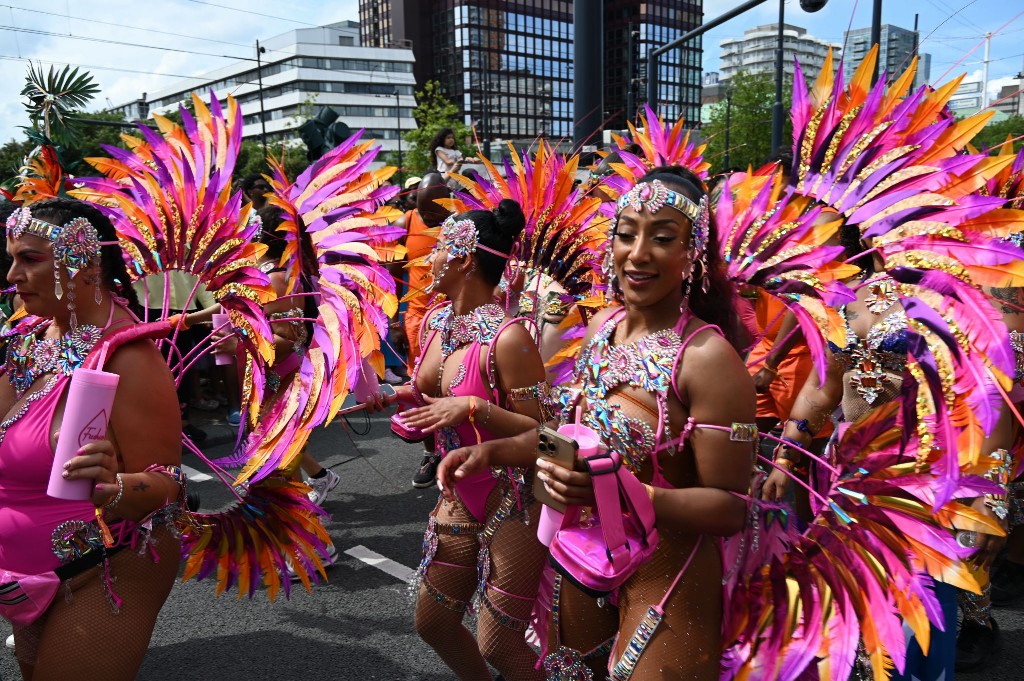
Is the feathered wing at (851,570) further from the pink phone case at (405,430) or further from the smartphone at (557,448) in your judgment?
the pink phone case at (405,430)

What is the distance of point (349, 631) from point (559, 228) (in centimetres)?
238

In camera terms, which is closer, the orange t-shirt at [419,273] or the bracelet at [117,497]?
the bracelet at [117,497]

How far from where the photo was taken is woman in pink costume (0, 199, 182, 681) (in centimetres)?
202

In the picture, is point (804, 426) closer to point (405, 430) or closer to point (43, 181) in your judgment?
point (405, 430)

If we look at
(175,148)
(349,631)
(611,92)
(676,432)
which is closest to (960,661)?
(676,432)

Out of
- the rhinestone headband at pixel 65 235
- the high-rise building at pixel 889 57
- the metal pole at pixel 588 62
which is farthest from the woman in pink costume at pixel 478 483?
the metal pole at pixel 588 62

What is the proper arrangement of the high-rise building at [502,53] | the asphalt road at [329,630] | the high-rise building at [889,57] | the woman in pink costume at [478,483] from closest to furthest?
the high-rise building at [889,57], the woman in pink costume at [478,483], the asphalt road at [329,630], the high-rise building at [502,53]

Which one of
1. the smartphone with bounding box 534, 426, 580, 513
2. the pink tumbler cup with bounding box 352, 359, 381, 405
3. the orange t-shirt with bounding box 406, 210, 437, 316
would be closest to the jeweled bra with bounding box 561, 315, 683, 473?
the smartphone with bounding box 534, 426, 580, 513

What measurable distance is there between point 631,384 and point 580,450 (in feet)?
1.12

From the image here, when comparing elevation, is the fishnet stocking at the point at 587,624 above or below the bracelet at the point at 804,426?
below

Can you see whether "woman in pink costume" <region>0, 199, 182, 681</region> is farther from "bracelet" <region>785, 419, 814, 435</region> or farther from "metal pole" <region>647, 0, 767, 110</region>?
"metal pole" <region>647, 0, 767, 110</region>

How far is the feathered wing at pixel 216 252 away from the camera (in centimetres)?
294

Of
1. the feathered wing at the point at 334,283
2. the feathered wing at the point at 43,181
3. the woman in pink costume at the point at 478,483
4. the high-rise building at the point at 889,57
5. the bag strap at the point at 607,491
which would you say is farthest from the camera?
the feathered wing at the point at 43,181

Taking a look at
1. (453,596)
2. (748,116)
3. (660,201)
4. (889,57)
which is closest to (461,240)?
(660,201)
